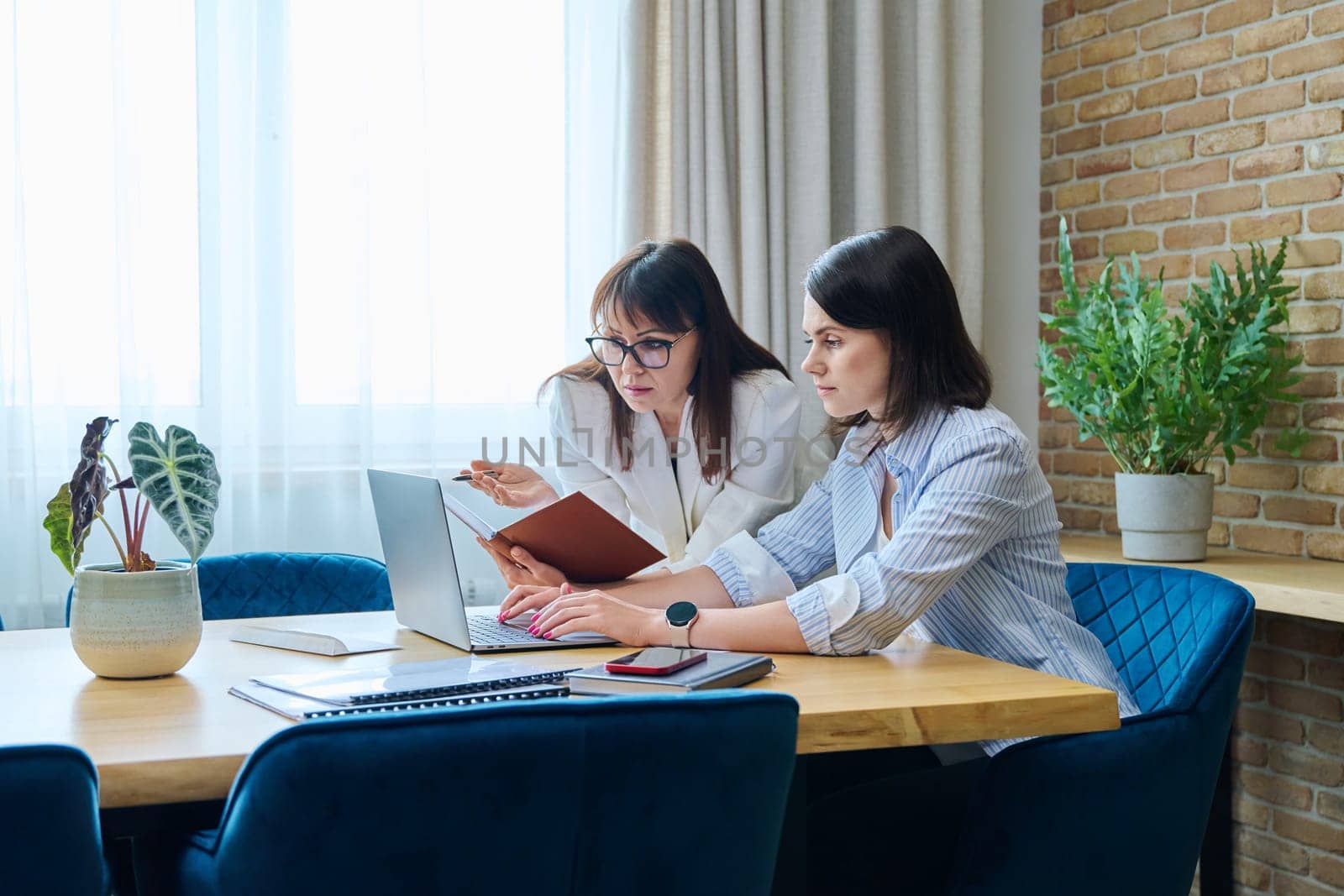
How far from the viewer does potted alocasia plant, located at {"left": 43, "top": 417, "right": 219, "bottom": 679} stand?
1.29m

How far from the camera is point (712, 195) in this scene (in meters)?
3.06

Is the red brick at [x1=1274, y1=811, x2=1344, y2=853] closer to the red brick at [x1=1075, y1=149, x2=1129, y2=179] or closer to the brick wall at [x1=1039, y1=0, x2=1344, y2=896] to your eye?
the brick wall at [x1=1039, y1=0, x2=1344, y2=896]

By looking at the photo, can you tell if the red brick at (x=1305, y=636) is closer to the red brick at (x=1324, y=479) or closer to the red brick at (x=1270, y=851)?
the red brick at (x=1324, y=479)

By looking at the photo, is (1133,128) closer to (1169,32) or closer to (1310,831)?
(1169,32)

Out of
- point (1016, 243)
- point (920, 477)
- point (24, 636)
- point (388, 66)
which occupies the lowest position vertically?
point (24, 636)

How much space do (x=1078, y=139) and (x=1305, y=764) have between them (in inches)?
64.1

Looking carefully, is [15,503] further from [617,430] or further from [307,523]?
[617,430]

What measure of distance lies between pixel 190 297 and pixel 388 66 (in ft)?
2.25

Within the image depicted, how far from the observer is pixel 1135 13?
120 inches

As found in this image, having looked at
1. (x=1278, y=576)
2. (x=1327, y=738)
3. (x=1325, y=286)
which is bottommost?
(x=1327, y=738)

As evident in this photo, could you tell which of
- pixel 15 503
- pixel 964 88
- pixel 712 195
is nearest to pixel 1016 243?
pixel 964 88

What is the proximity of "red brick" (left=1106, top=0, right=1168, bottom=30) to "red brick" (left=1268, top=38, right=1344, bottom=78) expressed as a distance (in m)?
0.38

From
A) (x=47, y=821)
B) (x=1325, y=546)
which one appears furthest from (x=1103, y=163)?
(x=47, y=821)

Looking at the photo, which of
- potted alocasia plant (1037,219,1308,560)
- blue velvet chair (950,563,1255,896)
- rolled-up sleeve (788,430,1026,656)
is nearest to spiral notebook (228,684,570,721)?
rolled-up sleeve (788,430,1026,656)
